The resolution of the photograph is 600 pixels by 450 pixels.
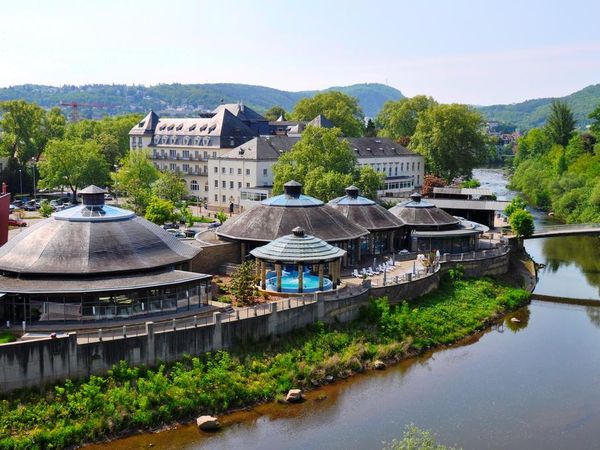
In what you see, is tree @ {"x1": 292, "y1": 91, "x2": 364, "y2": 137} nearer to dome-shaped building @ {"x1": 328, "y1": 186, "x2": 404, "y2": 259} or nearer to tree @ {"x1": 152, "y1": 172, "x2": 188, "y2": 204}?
tree @ {"x1": 152, "y1": 172, "x2": 188, "y2": 204}

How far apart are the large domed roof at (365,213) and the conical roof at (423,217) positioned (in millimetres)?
1614

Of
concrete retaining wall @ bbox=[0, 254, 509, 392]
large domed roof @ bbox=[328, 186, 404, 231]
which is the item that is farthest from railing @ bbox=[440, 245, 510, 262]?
concrete retaining wall @ bbox=[0, 254, 509, 392]

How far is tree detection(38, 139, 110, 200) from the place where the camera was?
89500 millimetres

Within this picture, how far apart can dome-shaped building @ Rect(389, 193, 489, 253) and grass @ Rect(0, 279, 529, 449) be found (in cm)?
1201

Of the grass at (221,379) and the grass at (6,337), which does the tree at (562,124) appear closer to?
the grass at (221,379)

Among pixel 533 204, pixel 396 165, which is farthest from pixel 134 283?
pixel 533 204

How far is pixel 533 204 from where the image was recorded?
110m

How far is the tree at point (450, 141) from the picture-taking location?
10800cm

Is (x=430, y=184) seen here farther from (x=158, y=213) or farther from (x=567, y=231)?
(x=158, y=213)

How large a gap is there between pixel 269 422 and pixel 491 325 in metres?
21.2

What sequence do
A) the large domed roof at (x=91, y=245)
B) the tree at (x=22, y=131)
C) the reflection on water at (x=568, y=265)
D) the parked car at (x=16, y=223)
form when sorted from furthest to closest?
the tree at (x=22, y=131), the parked car at (x=16, y=223), the reflection on water at (x=568, y=265), the large domed roof at (x=91, y=245)

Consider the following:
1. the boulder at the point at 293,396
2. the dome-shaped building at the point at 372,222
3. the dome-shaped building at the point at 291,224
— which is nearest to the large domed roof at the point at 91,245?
the dome-shaped building at the point at 291,224

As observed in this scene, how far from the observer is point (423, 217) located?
199 feet

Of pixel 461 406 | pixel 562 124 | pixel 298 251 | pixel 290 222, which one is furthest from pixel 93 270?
pixel 562 124
